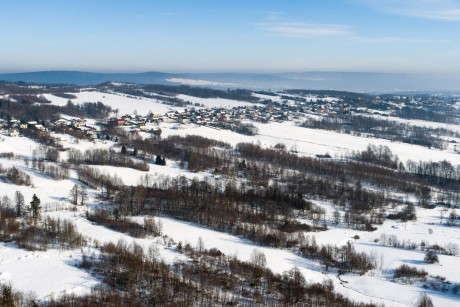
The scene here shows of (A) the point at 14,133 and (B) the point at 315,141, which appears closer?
(A) the point at 14,133

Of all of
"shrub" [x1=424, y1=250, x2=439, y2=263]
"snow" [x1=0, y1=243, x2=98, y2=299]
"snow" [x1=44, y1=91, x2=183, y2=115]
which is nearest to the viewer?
"snow" [x1=0, y1=243, x2=98, y2=299]

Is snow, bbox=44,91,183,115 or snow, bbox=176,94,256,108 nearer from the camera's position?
snow, bbox=44,91,183,115

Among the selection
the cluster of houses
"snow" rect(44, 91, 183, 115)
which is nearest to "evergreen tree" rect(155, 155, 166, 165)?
the cluster of houses

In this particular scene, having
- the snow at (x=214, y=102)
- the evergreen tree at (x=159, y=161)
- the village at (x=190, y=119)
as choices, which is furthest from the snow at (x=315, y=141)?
the snow at (x=214, y=102)

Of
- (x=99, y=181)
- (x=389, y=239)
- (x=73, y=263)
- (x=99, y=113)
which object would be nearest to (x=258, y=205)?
(x=389, y=239)

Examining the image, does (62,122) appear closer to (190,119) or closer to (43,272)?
(190,119)

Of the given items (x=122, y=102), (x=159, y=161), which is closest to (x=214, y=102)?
(x=122, y=102)

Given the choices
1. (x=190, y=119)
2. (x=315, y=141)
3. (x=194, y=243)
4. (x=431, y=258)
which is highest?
(x=190, y=119)

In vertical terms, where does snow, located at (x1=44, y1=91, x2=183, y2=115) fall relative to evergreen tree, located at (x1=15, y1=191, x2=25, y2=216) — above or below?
above

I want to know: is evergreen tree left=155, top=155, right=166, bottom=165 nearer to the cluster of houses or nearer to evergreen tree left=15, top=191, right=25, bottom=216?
the cluster of houses

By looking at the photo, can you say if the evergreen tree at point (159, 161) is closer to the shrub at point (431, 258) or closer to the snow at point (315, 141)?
the snow at point (315, 141)

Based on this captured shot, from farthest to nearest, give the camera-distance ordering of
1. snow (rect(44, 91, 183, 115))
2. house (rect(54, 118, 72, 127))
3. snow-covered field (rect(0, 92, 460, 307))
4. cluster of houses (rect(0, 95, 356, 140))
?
snow (rect(44, 91, 183, 115))
house (rect(54, 118, 72, 127))
cluster of houses (rect(0, 95, 356, 140))
snow-covered field (rect(0, 92, 460, 307))
